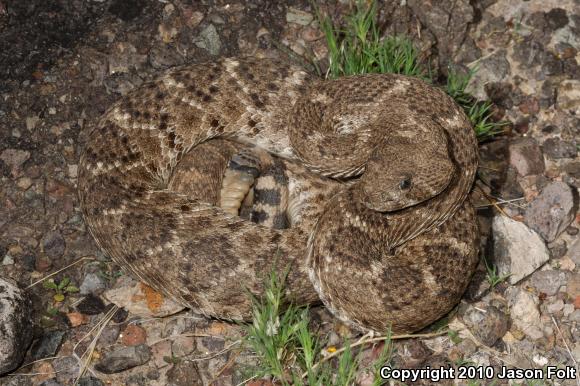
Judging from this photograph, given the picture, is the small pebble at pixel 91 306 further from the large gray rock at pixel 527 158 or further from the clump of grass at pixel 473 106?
the large gray rock at pixel 527 158

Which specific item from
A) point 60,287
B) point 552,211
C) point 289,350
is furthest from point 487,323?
point 60,287

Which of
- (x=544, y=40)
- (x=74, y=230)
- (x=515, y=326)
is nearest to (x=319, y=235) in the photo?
(x=515, y=326)

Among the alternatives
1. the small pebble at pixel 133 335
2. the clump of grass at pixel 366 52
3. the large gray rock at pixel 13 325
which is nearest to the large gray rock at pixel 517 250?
the clump of grass at pixel 366 52

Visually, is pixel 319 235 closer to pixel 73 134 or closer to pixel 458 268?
pixel 458 268

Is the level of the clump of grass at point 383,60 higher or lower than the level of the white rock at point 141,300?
higher

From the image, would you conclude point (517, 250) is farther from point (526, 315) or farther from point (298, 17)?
point (298, 17)

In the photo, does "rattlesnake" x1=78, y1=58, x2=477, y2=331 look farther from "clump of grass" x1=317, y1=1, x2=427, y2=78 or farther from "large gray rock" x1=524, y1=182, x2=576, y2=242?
"large gray rock" x1=524, y1=182, x2=576, y2=242
